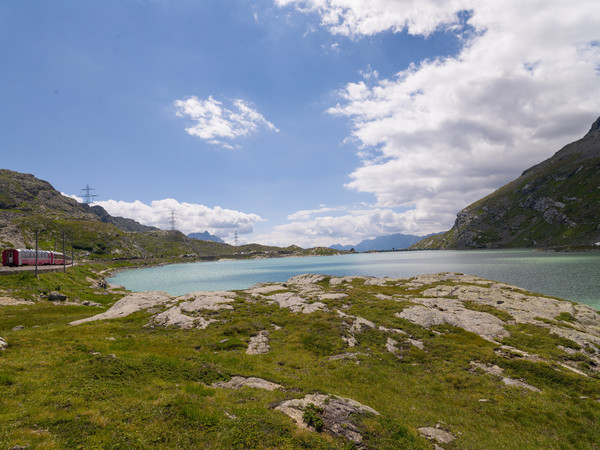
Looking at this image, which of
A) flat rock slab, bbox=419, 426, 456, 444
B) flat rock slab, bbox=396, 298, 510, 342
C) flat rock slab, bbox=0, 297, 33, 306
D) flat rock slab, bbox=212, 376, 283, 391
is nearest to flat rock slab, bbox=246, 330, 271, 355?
flat rock slab, bbox=212, 376, 283, 391

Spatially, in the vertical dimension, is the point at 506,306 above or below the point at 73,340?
below

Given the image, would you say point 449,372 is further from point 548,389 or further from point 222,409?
point 222,409

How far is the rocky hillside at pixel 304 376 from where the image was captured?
512 inches

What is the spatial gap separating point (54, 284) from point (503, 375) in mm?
111040

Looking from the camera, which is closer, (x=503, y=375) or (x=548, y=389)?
(x=548, y=389)

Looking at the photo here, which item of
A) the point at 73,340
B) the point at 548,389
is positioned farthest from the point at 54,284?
the point at 548,389

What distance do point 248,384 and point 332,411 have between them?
6.98 metres

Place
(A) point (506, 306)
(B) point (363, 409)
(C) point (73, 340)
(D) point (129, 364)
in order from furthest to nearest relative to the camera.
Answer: (A) point (506, 306), (C) point (73, 340), (D) point (129, 364), (B) point (363, 409)

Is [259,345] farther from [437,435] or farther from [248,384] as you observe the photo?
[437,435]

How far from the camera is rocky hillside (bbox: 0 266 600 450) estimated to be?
42.6 ft

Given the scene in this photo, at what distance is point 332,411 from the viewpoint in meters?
15.8

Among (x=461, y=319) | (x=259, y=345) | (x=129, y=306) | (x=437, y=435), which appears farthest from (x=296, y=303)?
(x=437, y=435)

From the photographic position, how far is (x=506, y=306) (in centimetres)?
4712

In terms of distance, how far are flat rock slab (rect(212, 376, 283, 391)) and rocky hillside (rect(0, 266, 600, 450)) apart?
0.16m
